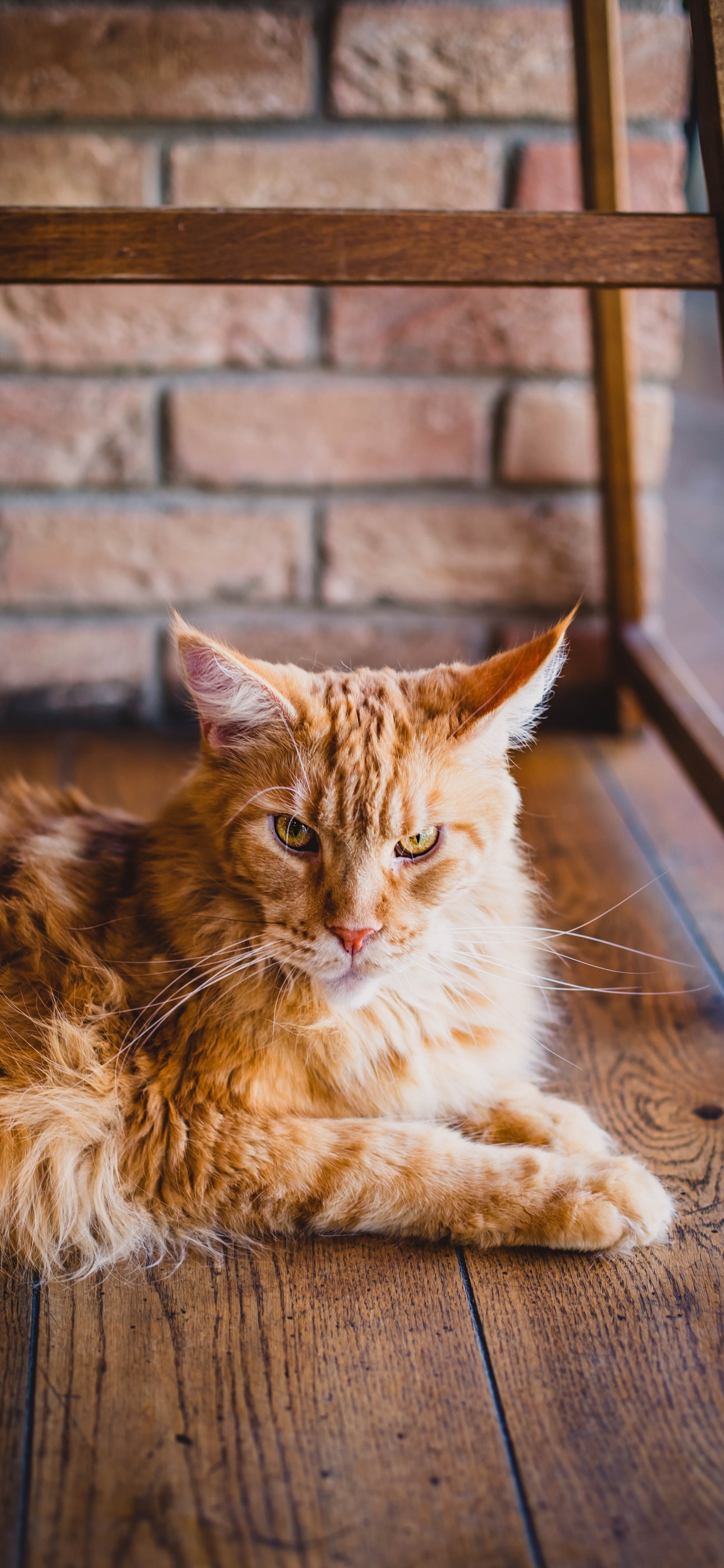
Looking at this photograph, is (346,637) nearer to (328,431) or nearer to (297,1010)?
(328,431)

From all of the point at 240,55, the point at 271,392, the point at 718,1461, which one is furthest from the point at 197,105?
the point at 718,1461

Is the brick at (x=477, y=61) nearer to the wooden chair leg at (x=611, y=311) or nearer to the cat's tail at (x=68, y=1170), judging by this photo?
the wooden chair leg at (x=611, y=311)

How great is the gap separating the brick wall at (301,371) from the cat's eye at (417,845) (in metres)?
0.81

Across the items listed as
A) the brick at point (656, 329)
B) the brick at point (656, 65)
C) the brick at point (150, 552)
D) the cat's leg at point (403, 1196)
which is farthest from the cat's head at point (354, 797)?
the brick at point (656, 65)

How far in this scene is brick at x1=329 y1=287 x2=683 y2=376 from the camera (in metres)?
1.58

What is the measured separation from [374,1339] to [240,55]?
1.47m

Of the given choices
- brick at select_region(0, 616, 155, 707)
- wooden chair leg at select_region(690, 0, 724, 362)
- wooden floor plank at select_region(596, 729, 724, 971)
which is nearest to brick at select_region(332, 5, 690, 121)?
wooden chair leg at select_region(690, 0, 724, 362)

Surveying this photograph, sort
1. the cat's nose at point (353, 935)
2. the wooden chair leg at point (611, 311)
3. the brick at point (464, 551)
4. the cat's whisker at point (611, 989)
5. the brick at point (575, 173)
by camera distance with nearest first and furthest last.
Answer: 1. the cat's nose at point (353, 935)
2. the cat's whisker at point (611, 989)
3. the wooden chair leg at point (611, 311)
4. the brick at point (575, 173)
5. the brick at point (464, 551)

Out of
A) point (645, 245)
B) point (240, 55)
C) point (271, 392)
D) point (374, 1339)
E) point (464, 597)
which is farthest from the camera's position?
point (464, 597)

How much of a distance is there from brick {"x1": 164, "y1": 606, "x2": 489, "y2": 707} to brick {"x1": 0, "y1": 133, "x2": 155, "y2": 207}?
1.85ft

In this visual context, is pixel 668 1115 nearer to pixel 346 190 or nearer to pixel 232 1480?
pixel 232 1480

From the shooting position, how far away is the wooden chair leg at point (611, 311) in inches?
53.1

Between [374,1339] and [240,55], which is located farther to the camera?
[240,55]

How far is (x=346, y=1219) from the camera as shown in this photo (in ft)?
3.08
